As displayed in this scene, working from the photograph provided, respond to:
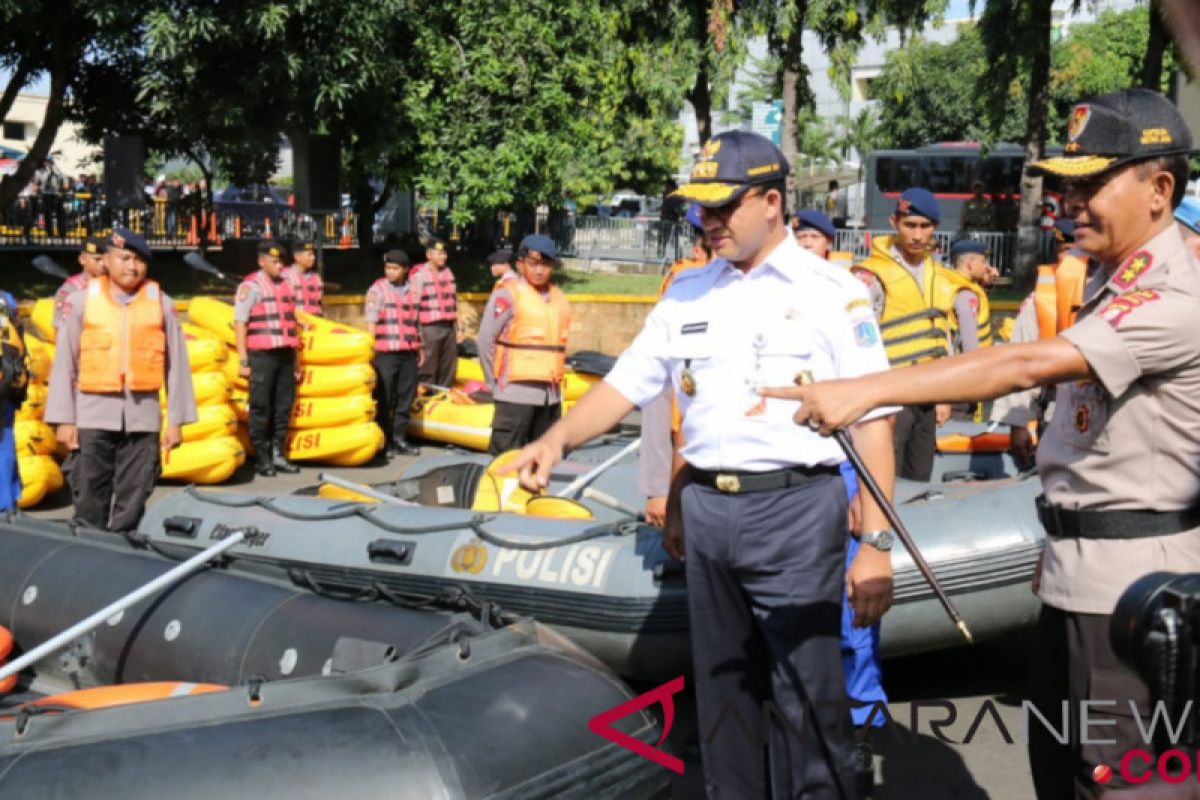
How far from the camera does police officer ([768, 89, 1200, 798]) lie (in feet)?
8.46

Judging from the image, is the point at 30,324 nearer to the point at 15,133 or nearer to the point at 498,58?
the point at 498,58

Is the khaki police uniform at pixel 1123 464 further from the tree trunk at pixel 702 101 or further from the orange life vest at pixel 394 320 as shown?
the tree trunk at pixel 702 101

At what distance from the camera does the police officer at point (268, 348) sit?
980cm

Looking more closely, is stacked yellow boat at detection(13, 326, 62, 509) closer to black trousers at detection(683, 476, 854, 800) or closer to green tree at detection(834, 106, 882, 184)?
black trousers at detection(683, 476, 854, 800)

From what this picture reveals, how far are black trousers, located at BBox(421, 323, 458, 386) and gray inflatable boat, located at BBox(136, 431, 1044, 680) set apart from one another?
602cm

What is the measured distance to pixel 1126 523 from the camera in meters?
2.70

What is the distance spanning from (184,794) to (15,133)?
59035 mm

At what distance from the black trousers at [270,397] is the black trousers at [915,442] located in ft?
16.4

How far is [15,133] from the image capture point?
56031 millimetres

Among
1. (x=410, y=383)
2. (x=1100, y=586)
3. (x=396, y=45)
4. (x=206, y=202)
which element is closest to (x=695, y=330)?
(x=1100, y=586)

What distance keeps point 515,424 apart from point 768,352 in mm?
4980

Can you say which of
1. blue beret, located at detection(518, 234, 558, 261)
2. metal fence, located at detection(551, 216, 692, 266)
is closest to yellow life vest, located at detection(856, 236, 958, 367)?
blue beret, located at detection(518, 234, 558, 261)

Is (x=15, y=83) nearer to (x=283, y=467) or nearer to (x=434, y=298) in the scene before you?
(x=434, y=298)

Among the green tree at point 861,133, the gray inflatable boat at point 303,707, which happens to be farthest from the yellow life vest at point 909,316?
the green tree at point 861,133
